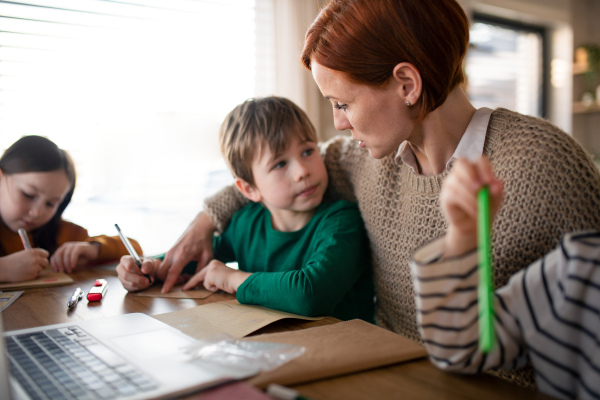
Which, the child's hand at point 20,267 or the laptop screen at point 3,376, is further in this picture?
the child's hand at point 20,267

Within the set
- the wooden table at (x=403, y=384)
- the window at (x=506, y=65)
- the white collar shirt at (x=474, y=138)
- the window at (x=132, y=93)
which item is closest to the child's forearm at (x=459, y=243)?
the wooden table at (x=403, y=384)

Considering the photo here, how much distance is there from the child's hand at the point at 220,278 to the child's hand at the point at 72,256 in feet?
1.46

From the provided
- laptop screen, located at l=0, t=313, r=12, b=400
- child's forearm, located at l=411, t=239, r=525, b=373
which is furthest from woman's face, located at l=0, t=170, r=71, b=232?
child's forearm, located at l=411, t=239, r=525, b=373

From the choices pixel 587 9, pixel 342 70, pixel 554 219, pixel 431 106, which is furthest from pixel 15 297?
pixel 587 9

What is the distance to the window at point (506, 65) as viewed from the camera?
11.7ft

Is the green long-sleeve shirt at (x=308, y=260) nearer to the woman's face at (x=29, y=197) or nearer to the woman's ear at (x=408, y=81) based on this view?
the woman's ear at (x=408, y=81)

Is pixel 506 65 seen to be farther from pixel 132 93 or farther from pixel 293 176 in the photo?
pixel 293 176

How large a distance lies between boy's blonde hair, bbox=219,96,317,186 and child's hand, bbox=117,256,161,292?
1.04ft

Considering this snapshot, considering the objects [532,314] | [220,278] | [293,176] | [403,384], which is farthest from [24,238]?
[532,314]

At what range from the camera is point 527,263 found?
85 cm

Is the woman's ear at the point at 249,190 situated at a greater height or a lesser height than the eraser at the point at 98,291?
greater

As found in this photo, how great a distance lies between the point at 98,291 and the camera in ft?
3.57

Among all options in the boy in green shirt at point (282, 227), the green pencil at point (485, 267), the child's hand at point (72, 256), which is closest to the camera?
the green pencil at point (485, 267)

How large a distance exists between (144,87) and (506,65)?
9.11 feet
